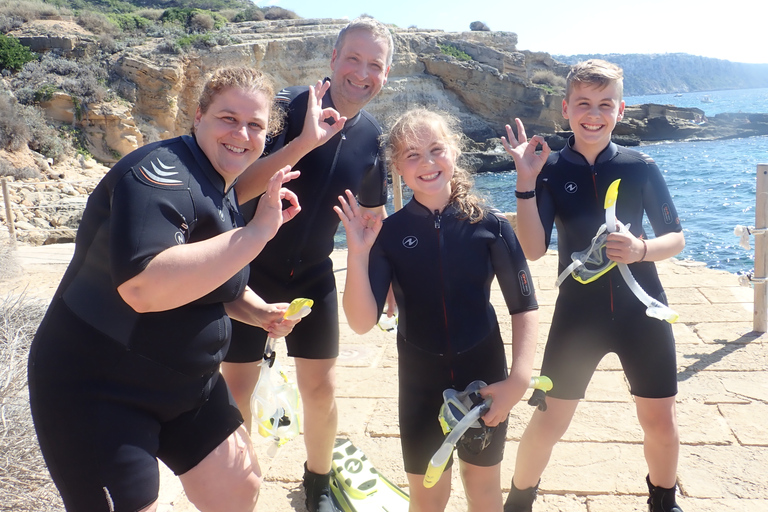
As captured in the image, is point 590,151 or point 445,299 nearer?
point 445,299

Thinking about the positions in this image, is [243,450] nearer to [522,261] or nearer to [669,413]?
[522,261]

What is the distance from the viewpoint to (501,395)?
5.83ft

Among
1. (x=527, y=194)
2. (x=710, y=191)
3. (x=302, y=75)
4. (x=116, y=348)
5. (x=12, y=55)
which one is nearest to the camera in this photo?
(x=116, y=348)

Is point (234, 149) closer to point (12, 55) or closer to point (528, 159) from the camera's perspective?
point (528, 159)

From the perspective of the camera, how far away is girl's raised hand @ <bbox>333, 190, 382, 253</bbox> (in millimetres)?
1842

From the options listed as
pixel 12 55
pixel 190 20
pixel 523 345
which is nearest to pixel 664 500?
pixel 523 345

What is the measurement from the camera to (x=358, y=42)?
242 centimetres

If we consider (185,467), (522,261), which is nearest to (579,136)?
(522,261)

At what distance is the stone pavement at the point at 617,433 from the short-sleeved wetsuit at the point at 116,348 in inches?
46.9

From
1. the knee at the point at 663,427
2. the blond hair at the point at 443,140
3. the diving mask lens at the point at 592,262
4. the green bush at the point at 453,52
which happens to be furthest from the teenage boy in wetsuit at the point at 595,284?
the green bush at the point at 453,52

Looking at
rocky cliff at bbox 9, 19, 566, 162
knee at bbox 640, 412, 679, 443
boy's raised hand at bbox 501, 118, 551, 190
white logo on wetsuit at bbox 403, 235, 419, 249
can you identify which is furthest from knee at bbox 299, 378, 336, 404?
rocky cliff at bbox 9, 19, 566, 162

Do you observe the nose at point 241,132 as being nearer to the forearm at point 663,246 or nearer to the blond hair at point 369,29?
the blond hair at point 369,29

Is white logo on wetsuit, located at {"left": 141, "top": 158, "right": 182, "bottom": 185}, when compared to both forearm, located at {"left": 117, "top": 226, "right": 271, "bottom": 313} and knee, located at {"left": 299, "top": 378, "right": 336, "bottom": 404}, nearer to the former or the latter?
forearm, located at {"left": 117, "top": 226, "right": 271, "bottom": 313}

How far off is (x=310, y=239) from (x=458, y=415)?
3.33 feet
